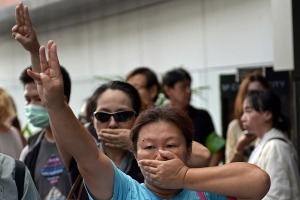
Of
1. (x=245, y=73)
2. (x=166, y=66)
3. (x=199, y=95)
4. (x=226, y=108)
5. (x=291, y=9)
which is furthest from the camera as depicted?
(x=166, y=66)

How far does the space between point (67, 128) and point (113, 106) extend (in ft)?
3.21

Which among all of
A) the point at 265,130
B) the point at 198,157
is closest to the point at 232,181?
the point at 198,157

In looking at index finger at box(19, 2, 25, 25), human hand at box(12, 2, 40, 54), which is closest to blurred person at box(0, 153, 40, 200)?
human hand at box(12, 2, 40, 54)

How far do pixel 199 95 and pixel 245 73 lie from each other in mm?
2554

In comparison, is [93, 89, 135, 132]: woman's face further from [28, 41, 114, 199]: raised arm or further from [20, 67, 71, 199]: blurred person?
[28, 41, 114, 199]: raised arm

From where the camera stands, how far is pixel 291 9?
14.9 feet

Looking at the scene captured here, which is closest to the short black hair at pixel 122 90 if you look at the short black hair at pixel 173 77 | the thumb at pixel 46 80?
the thumb at pixel 46 80

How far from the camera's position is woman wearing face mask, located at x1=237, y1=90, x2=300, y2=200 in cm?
348

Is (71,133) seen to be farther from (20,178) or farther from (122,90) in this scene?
(122,90)

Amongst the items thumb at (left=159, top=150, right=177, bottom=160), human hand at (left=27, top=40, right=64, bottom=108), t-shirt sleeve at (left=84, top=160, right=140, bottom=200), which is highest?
human hand at (left=27, top=40, right=64, bottom=108)

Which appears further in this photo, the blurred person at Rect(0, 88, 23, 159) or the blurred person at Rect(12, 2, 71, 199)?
the blurred person at Rect(0, 88, 23, 159)

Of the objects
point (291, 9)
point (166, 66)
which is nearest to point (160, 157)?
point (291, 9)

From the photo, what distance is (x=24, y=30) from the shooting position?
274cm

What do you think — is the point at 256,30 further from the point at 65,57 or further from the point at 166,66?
the point at 65,57
